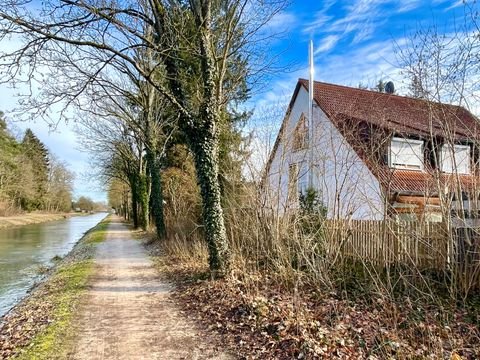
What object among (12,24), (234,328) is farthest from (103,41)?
(234,328)

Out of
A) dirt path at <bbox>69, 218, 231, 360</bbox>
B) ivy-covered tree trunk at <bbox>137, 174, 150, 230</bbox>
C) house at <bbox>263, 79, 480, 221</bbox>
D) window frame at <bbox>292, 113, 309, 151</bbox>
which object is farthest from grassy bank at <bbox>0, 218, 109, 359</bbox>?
ivy-covered tree trunk at <bbox>137, 174, 150, 230</bbox>

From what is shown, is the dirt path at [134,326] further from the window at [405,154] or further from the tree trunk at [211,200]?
the window at [405,154]

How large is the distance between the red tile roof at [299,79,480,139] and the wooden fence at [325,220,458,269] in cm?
178

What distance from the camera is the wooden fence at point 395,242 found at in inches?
274

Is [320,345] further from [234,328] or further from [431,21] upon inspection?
[431,21]

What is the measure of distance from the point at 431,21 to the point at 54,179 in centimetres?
7274

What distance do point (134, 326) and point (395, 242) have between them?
16.2 ft

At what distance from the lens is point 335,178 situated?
7.73 m

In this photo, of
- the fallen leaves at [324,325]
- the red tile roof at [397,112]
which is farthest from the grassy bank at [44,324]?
the red tile roof at [397,112]

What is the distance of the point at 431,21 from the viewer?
674 cm

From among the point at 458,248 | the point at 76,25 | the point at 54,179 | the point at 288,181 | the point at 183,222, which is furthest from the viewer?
the point at 54,179

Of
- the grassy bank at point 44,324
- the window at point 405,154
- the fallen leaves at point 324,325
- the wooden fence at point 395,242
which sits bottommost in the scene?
the grassy bank at point 44,324

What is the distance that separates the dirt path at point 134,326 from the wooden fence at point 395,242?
3.38 metres

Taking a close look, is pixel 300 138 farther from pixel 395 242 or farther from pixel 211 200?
pixel 395 242
